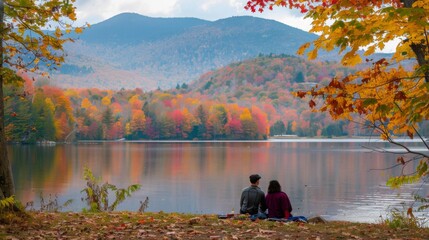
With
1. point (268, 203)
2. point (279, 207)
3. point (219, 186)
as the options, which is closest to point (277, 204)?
point (279, 207)

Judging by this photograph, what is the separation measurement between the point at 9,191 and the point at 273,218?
5681 millimetres

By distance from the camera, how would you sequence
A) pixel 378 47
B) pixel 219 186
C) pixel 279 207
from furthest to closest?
pixel 219 186 < pixel 279 207 < pixel 378 47

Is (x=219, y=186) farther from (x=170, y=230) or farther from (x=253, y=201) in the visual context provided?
(x=170, y=230)

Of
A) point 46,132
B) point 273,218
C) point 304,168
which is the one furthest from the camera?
point 46,132

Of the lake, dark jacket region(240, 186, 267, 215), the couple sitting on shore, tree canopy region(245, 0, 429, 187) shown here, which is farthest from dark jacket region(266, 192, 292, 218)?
the lake

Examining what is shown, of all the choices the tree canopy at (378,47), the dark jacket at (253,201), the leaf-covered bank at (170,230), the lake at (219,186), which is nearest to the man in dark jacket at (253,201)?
the dark jacket at (253,201)

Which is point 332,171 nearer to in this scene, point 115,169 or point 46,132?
point 115,169

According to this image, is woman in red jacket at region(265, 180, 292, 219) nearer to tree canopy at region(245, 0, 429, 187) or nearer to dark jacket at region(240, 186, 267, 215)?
dark jacket at region(240, 186, 267, 215)

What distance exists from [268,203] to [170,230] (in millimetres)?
3816

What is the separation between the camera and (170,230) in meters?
9.98

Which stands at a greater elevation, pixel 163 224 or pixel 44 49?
pixel 44 49

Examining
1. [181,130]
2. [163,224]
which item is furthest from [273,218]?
[181,130]

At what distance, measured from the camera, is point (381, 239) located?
32.1ft

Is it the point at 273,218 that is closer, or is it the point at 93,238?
the point at 93,238
